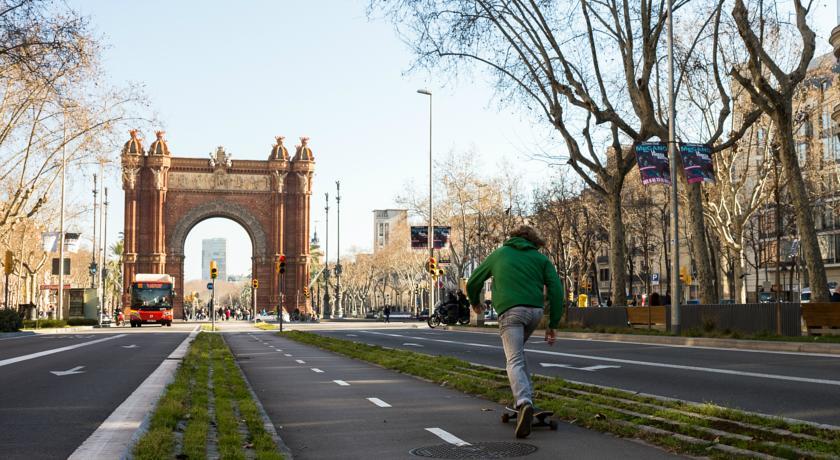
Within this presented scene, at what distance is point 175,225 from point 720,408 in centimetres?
8156

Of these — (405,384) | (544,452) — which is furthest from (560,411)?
(405,384)

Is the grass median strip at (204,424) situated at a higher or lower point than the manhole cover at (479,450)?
higher

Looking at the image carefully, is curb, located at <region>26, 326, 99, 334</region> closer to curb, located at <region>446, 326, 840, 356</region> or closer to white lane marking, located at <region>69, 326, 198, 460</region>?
curb, located at <region>446, 326, 840, 356</region>

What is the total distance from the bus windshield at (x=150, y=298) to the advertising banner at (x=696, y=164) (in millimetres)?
45177

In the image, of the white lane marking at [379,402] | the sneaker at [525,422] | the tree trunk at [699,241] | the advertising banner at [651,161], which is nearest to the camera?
the sneaker at [525,422]

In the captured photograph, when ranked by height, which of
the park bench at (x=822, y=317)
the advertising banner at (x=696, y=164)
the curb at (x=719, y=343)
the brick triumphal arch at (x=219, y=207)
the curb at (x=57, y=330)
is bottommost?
the curb at (x=57, y=330)

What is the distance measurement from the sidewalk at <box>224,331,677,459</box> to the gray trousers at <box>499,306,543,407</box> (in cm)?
46

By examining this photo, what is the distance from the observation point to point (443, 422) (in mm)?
8766

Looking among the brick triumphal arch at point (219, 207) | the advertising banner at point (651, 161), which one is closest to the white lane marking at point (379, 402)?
the advertising banner at point (651, 161)

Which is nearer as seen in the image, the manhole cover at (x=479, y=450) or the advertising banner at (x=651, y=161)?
the manhole cover at (x=479, y=450)

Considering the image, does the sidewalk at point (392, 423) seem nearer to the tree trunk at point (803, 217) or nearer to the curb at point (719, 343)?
the curb at point (719, 343)

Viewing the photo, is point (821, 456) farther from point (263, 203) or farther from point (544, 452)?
point (263, 203)

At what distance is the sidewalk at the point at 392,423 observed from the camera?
280 inches

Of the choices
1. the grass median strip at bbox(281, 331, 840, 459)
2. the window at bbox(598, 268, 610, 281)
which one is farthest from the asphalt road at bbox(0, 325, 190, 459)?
the window at bbox(598, 268, 610, 281)
